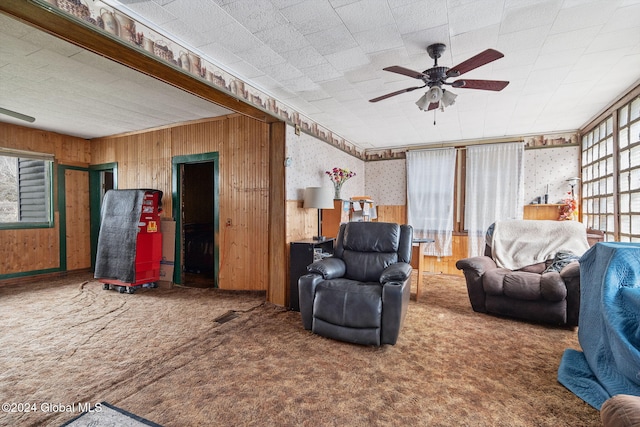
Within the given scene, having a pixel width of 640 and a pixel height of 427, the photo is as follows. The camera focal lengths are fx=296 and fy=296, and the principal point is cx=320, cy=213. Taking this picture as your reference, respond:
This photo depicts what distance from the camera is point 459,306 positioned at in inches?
146

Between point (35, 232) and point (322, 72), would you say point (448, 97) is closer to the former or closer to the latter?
point (322, 72)

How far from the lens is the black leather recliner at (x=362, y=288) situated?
8.34ft

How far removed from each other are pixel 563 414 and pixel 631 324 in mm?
655

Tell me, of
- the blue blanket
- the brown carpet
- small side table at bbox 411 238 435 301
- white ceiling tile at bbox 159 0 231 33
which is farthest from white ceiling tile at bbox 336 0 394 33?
small side table at bbox 411 238 435 301

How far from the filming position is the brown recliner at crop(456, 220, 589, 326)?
2.94 m

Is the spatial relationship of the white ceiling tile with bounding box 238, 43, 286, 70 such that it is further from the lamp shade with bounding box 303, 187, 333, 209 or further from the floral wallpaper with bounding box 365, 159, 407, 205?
the floral wallpaper with bounding box 365, 159, 407, 205

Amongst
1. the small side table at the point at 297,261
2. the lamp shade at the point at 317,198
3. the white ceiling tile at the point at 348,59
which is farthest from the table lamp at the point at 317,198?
the white ceiling tile at the point at 348,59

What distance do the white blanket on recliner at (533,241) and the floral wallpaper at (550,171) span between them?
179cm

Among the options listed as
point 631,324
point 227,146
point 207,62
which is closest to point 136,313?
point 227,146

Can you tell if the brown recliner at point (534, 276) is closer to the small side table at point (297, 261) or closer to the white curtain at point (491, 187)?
the white curtain at point (491, 187)

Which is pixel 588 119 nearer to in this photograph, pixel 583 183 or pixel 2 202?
pixel 583 183

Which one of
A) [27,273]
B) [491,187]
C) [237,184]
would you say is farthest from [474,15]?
[27,273]

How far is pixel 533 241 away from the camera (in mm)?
3650

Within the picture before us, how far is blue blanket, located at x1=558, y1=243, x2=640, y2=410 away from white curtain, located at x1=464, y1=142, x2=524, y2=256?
3.30 metres
